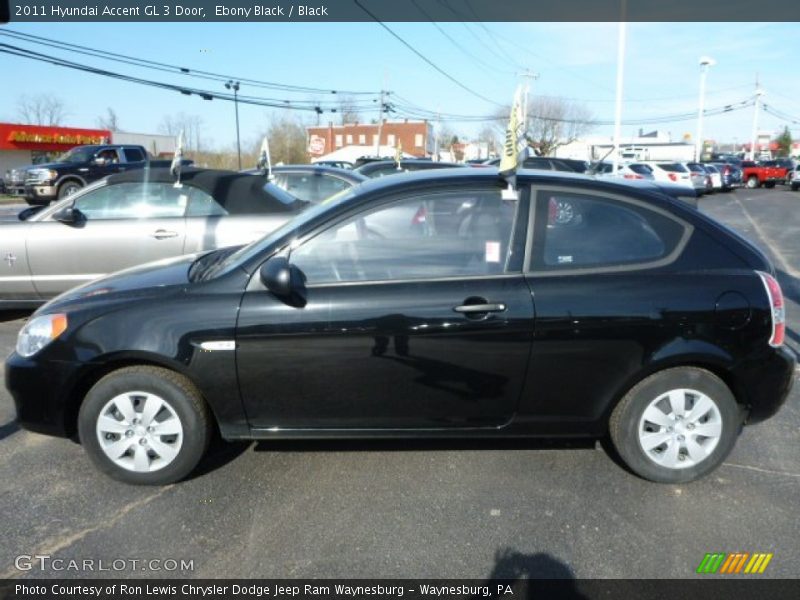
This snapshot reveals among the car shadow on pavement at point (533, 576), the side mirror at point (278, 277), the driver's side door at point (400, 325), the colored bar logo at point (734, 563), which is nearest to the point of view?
the car shadow on pavement at point (533, 576)

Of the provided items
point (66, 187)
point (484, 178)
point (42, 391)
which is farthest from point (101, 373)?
point (66, 187)

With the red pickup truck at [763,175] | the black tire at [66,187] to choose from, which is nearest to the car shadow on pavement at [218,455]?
the black tire at [66,187]

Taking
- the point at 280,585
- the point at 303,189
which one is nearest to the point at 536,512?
the point at 280,585

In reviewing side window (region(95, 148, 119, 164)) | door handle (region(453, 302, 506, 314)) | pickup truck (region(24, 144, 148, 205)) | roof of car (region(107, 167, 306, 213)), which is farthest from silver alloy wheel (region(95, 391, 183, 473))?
side window (region(95, 148, 119, 164))

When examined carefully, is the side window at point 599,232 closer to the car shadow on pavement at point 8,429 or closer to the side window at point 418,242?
the side window at point 418,242

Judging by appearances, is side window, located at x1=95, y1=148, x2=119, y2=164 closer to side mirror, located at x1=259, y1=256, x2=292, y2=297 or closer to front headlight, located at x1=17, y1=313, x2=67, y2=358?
front headlight, located at x1=17, y1=313, x2=67, y2=358

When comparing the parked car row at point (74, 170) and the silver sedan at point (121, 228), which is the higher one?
the parked car row at point (74, 170)

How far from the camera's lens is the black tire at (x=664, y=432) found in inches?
125

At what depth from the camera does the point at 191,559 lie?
106 inches

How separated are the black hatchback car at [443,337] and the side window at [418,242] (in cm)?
1

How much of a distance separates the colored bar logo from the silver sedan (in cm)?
465

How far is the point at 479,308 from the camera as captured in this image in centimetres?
303

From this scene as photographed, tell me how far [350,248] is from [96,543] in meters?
1.87

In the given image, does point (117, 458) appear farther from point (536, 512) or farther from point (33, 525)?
point (536, 512)
